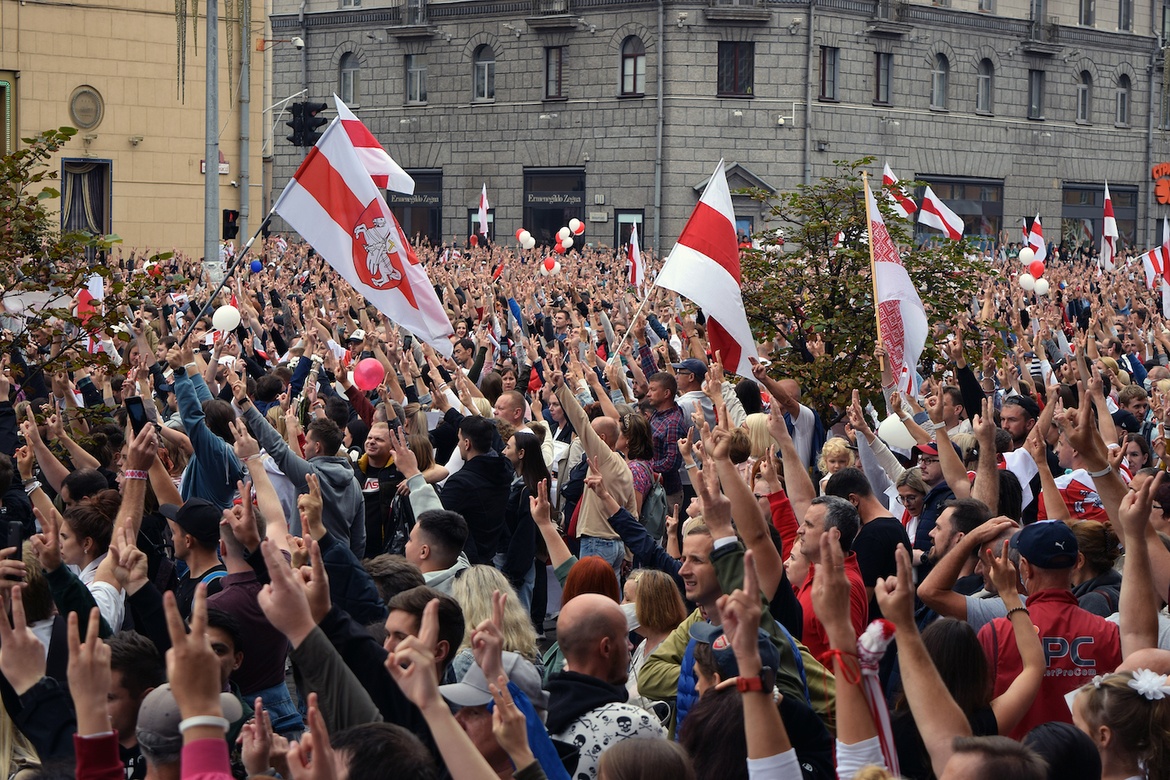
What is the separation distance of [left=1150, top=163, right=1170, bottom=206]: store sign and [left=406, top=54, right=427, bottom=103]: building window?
81.2 feet

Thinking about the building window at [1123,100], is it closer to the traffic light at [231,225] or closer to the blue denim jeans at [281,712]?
the traffic light at [231,225]

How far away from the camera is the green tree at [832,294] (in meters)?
12.4

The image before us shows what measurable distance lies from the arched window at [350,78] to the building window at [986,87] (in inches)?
777

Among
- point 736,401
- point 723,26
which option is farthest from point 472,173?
point 736,401

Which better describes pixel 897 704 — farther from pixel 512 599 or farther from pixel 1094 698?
pixel 512 599

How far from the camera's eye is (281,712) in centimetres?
566

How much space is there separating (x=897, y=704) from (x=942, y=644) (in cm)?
24

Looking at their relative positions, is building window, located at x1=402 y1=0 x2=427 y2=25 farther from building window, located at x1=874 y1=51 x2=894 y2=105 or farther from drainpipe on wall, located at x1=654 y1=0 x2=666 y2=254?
building window, located at x1=874 y1=51 x2=894 y2=105

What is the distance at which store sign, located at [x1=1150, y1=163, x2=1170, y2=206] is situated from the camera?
5020 centimetres

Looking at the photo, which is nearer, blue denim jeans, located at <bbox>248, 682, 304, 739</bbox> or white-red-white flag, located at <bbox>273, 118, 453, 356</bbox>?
blue denim jeans, located at <bbox>248, 682, 304, 739</bbox>

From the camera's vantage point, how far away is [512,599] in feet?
18.6

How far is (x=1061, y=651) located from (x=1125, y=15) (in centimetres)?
5099

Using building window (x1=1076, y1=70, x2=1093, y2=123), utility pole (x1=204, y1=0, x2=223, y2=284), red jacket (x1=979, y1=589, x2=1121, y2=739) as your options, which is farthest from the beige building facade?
red jacket (x1=979, y1=589, x2=1121, y2=739)

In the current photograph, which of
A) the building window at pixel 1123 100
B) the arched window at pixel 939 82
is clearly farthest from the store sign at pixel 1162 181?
the arched window at pixel 939 82
